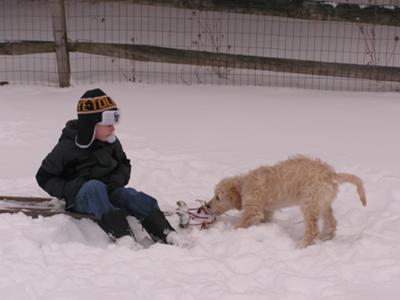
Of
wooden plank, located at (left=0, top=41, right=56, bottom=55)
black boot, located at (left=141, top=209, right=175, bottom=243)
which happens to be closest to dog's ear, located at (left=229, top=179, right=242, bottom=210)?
black boot, located at (left=141, top=209, right=175, bottom=243)

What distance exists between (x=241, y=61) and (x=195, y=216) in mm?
4226

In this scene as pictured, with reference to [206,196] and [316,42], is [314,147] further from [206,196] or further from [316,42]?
[316,42]

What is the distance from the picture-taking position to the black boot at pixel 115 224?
4.41 meters

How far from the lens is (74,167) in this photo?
15.3 feet

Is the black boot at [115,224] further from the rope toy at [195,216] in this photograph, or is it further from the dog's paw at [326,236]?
the dog's paw at [326,236]

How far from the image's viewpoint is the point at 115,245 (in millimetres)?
4363

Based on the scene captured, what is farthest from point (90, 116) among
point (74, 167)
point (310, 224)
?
point (310, 224)

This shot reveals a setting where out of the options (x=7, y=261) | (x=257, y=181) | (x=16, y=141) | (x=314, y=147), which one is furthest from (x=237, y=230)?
(x=16, y=141)

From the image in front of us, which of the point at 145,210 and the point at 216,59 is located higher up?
the point at 216,59

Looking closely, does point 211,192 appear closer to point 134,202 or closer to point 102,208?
point 134,202

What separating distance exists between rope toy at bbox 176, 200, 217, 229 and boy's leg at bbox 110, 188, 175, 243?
172mm

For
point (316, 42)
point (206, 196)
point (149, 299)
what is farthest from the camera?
point (316, 42)

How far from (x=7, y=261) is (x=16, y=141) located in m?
2.93

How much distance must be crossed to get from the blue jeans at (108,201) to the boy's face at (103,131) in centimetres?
34
